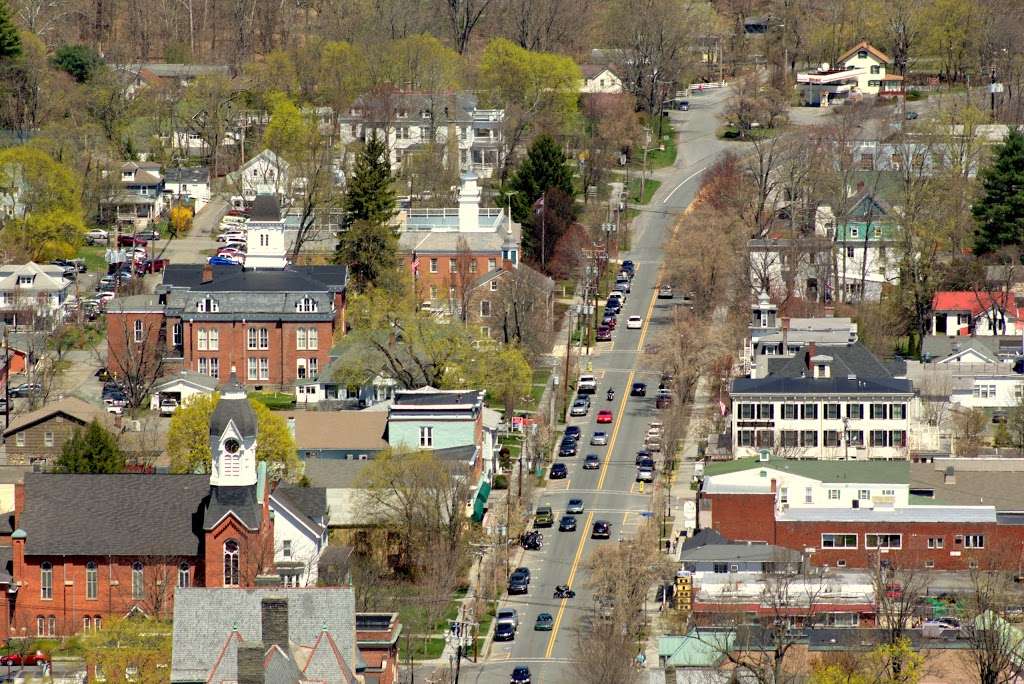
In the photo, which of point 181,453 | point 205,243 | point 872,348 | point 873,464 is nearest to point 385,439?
point 181,453

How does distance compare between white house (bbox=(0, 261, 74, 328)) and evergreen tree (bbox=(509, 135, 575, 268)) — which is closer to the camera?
white house (bbox=(0, 261, 74, 328))

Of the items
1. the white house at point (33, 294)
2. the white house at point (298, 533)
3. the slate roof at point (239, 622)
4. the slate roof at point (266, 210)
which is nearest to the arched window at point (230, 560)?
the white house at point (298, 533)

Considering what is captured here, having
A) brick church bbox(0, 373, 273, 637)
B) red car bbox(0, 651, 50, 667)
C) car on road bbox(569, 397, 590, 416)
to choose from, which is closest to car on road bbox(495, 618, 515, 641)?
brick church bbox(0, 373, 273, 637)

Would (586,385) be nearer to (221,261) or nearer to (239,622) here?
(221,261)

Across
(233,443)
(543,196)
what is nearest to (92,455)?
(233,443)

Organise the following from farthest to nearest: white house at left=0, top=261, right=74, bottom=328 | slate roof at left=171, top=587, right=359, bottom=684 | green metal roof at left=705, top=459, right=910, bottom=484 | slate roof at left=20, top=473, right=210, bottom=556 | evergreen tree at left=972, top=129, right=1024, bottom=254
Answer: evergreen tree at left=972, top=129, right=1024, bottom=254 < white house at left=0, top=261, right=74, bottom=328 < green metal roof at left=705, top=459, right=910, bottom=484 < slate roof at left=20, top=473, right=210, bottom=556 < slate roof at left=171, top=587, right=359, bottom=684

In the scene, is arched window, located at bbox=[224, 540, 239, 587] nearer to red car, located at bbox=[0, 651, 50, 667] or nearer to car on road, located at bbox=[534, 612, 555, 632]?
red car, located at bbox=[0, 651, 50, 667]
